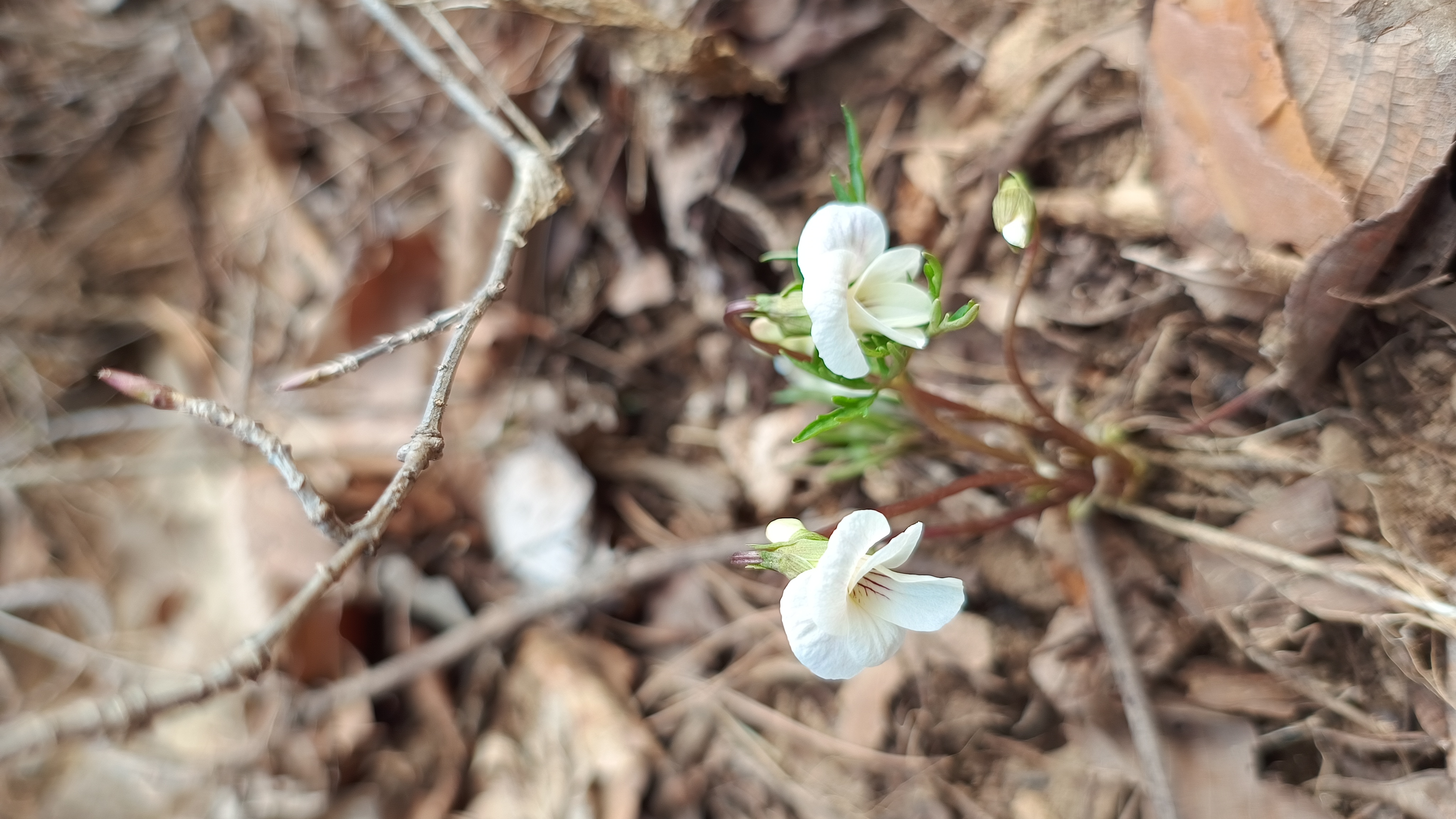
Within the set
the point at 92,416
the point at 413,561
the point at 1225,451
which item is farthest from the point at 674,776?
the point at 92,416

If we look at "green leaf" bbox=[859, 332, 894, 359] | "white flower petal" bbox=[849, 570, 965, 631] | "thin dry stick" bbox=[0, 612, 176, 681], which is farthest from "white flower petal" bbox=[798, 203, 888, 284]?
"thin dry stick" bbox=[0, 612, 176, 681]

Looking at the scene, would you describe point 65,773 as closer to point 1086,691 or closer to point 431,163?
point 431,163

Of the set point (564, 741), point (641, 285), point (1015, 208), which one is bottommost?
point (564, 741)

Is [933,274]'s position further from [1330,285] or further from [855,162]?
[1330,285]

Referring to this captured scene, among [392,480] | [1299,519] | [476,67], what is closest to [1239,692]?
[1299,519]

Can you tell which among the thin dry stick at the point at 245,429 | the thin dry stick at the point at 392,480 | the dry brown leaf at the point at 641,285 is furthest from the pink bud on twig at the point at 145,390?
the dry brown leaf at the point at 641,285

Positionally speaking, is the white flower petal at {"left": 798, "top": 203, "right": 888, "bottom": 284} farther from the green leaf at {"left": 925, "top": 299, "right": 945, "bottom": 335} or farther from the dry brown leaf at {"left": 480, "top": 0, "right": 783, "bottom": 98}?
the dry brown leaf at {"left": 480, "top": 0, "right": 783, "bottom": 98}
